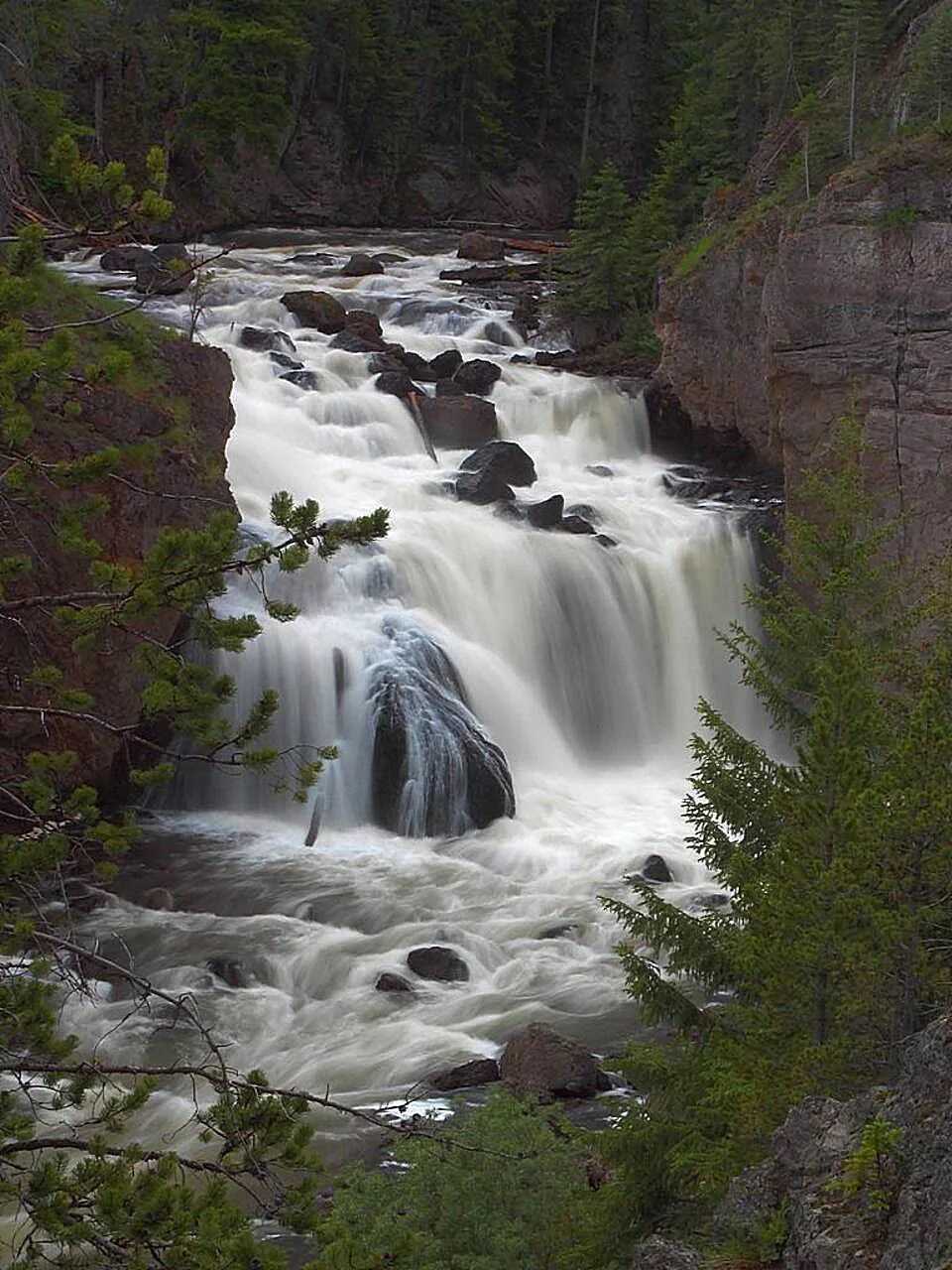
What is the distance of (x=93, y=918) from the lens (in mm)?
15047

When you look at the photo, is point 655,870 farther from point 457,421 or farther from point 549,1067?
point 457,421

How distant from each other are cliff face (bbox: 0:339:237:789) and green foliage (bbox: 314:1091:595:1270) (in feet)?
25.1

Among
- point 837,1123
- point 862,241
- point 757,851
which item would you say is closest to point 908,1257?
point 837,1123

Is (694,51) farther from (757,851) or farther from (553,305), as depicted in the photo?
(757,851)

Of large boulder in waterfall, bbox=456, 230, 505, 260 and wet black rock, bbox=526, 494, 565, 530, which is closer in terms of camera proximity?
wet black rock, bbox=526, 494, 565, 530

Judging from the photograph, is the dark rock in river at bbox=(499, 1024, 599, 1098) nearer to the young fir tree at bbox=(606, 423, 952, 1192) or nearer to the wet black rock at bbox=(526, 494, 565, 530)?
the young fir tree at bbox=(606, 423, 952, 1192)

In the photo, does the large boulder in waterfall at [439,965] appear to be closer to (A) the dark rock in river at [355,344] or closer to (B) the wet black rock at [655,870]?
(B) the wet black rock at [655,870]

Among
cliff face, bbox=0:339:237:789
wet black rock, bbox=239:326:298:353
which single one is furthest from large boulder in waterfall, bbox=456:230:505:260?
cliff face, bbox=0:339:237:789

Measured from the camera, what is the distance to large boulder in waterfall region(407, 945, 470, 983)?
1420 cm

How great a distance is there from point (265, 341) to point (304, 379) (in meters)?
1.92

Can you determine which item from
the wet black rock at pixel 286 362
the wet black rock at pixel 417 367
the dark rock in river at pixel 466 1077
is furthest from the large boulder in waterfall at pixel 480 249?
the dark rock in river at pixel 466 1077

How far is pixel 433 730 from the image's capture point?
1858 centimetres

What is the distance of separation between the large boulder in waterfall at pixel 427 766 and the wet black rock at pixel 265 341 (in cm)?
1103

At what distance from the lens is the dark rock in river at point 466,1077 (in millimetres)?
11867
